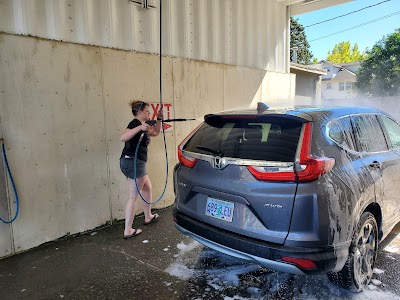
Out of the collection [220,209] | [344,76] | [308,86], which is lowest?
[220,209]

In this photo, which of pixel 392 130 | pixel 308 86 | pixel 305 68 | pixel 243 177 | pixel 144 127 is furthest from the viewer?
pixel 308 86

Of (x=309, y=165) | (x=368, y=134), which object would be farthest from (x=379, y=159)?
(x=309, y=165)

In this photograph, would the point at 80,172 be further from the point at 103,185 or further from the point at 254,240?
the point at 254,240

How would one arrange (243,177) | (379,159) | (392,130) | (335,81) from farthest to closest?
(335,81) → (392,130) → (379,159) → (243,177)

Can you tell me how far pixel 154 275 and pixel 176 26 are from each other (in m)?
3.78

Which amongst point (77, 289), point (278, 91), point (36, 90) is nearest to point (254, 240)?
point (77, 289)

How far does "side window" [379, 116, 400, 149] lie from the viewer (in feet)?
11.2

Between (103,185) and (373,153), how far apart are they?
10.9 ft

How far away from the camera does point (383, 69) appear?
25125 mm

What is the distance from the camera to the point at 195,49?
5.36 m

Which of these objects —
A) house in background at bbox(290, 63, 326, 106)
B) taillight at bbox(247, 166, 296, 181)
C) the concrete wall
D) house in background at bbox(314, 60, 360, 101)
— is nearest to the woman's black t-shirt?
the concrete wall

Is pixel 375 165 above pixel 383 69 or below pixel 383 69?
below

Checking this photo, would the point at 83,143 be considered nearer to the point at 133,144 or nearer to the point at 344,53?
the point at 133,144

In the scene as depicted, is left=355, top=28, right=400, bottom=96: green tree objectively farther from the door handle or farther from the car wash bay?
the door handle
